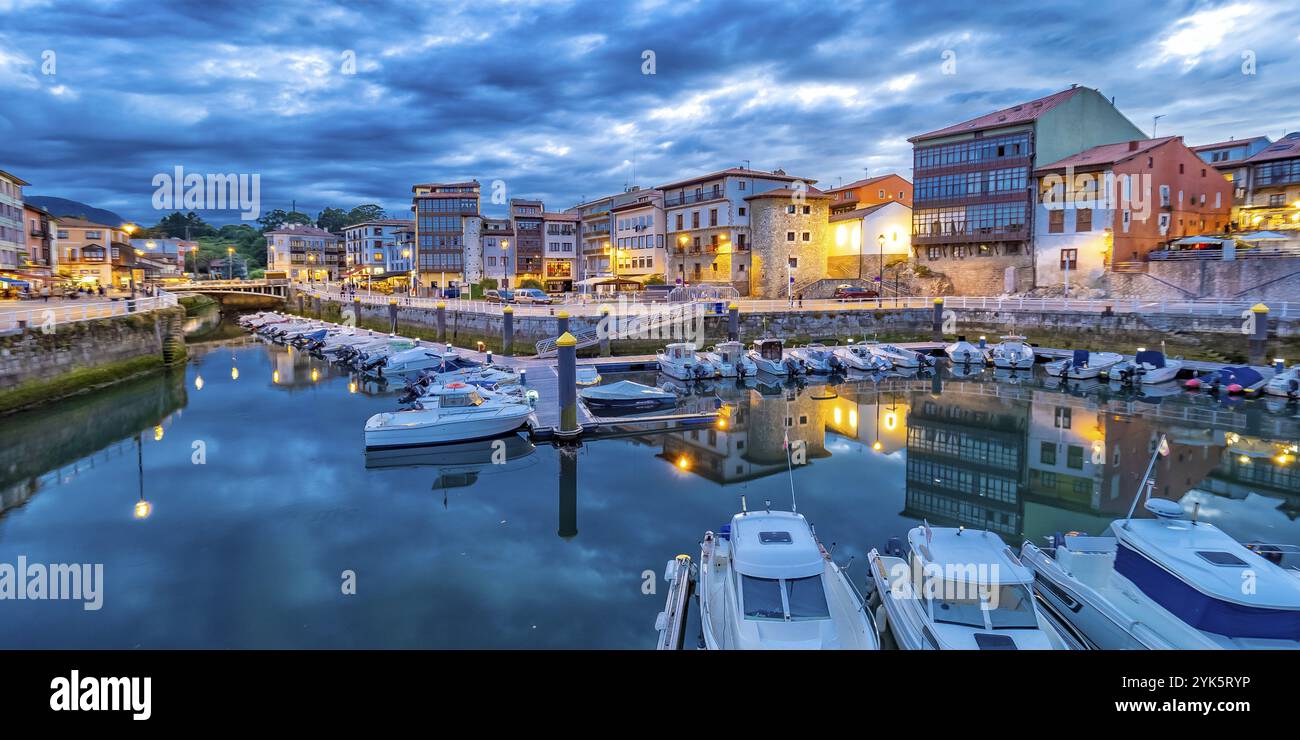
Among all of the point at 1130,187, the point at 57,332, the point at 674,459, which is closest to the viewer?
the point at 674,459

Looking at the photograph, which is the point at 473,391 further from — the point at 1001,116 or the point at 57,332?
the point at 1001,116

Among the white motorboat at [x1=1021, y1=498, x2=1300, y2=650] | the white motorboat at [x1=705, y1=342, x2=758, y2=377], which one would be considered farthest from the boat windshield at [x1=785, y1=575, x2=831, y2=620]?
the white motorboat at [x1=705, y1=342, x2=758, y2=377]

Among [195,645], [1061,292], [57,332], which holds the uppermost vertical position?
[1061,292]

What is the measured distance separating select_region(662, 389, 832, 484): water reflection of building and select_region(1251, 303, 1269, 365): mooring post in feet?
80.2

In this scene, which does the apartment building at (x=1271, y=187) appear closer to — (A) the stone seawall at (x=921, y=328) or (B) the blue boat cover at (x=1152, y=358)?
(A) the stone seawall at (x=921, y=328)

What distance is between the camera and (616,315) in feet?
146

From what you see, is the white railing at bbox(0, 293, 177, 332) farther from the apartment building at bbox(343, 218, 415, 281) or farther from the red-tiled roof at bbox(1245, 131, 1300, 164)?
the red-tiled roof at bbox(1245, 131, 1300, 164)

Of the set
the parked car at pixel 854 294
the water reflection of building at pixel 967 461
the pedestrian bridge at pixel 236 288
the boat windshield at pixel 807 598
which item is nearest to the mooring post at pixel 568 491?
the boat windshield at pixel 807 598

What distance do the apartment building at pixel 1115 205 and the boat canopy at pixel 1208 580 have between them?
4849 cm

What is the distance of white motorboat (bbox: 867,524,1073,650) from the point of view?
29.8 ft
